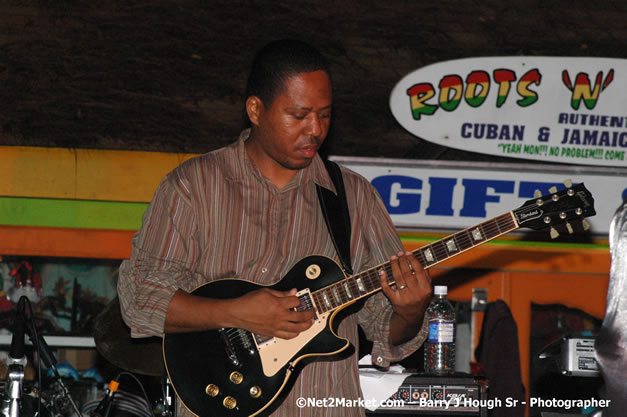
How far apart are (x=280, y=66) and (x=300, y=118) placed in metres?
0.21

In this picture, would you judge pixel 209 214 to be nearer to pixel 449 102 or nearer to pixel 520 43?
pixel 449 102

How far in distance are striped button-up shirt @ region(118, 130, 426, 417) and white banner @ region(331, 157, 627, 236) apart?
2.64 m

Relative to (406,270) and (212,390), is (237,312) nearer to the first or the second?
(212,390)

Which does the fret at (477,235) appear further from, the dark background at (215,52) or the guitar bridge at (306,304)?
the dark background at (215,52)

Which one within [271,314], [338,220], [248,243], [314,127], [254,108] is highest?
[254,108]

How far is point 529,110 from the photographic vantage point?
5.72 meters

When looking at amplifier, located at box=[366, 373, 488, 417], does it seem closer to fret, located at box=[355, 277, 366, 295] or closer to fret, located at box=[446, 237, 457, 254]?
fret, located at box=[446, 237, 457, 254]

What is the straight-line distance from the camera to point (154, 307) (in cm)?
274

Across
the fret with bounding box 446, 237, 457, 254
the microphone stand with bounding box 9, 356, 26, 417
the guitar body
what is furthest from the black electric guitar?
the microphone stand with bounding box 9, 356, 26, 417

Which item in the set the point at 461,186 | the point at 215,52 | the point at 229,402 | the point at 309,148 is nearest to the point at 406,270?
the point at 309,148

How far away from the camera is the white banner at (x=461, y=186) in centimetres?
566

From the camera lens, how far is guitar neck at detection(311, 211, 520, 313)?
2.94 metres

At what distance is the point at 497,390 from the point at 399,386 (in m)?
1.36

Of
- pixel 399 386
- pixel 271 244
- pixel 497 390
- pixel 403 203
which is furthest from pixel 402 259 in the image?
pixel 403 203
